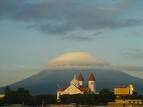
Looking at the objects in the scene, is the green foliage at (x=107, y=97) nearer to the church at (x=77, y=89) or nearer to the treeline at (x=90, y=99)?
the treeline at (x=90, y=99)

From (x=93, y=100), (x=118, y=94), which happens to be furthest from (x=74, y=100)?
(x=118, y=94)

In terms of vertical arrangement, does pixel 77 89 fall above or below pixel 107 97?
above

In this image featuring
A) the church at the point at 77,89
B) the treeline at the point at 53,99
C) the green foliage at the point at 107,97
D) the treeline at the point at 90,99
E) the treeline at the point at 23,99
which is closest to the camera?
the treeline at the point at 90,99

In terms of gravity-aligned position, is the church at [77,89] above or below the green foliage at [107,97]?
above

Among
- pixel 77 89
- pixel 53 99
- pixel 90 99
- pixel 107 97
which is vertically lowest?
pixel 90 99

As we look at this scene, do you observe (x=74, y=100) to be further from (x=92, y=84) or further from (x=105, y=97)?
(x=92, y=84)

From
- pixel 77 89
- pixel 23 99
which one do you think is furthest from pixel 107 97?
pixel 23 99

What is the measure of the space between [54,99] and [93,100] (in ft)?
41.6

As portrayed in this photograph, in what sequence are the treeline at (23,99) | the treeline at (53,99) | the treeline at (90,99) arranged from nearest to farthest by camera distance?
the treeline at (90,99), the treeline at (53,99), the treeline at (23,99)

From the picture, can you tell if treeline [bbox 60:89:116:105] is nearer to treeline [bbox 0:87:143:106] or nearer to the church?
treeline [bbox 0:87:143:106]

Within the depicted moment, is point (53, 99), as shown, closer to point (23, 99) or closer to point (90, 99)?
point (23, 99)

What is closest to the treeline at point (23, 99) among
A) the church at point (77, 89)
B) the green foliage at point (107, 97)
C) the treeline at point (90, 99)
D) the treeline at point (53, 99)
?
the treeline at point (53, 99)

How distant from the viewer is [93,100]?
10956 centimetres

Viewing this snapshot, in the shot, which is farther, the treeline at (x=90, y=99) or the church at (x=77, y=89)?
the church at (x=77, y=89)
